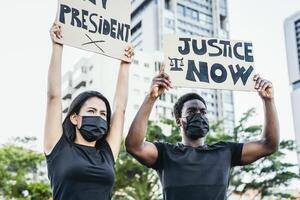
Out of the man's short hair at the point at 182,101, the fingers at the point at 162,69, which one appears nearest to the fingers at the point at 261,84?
the man's short hair at the point at 182,101

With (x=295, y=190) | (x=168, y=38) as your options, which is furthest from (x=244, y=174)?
(x=168, y=38)

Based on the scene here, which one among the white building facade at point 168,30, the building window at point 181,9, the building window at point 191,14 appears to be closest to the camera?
the white building facade at point 168,30

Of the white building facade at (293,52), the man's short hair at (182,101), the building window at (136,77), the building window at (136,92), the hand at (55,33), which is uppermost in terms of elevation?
the white building facade at (293,52)

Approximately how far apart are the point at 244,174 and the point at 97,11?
1698 cm

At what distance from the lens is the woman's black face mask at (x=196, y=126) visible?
4137 millimetres

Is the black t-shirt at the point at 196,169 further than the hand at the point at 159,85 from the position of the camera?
No

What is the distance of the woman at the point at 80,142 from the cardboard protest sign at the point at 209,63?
2.22 ft

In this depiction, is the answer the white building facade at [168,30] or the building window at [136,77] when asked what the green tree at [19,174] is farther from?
the white building facade at [168,30]

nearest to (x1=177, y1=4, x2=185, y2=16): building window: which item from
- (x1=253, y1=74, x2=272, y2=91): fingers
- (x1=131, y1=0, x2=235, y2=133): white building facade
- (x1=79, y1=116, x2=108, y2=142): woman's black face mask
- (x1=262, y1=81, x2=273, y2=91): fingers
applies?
(x1=131, y1=0, x2=235, y2=133): white building facade

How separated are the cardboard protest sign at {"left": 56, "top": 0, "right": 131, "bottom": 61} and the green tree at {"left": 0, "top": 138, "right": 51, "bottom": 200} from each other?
54.4ft

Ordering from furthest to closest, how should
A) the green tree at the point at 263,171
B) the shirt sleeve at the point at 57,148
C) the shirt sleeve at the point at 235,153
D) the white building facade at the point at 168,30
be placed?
1. the white building facade at the point at 168,30
2. the green tree at the point at 263,171
3. the shirt sleeve at the point at 235,153
4. the shirt sleeve at the point at 57,148

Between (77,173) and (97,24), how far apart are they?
142 cm

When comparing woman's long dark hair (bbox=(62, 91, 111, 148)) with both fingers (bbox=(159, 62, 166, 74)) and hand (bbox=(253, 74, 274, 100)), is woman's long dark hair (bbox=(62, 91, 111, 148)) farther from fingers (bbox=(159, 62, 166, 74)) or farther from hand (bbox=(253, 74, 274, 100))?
hand (bbox=(253, 74, 274, 100))

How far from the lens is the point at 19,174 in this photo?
22.5m
